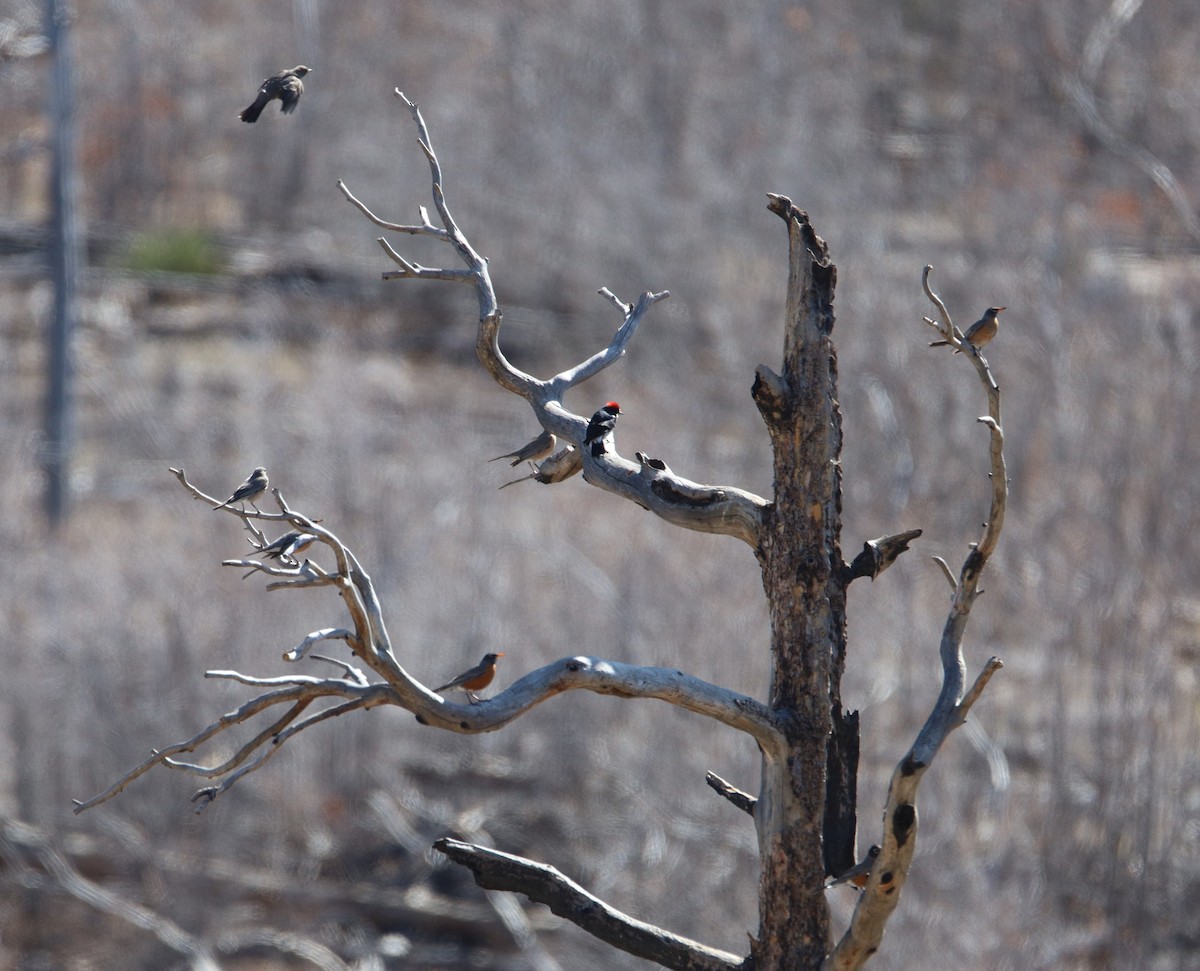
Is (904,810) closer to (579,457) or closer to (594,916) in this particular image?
(594,916)

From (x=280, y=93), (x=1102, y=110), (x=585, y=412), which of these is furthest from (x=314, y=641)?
(x=1102, y=110)

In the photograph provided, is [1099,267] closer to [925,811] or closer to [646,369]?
[646,369]

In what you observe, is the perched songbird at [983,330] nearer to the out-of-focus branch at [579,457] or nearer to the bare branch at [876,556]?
the bare branch at [876,556]

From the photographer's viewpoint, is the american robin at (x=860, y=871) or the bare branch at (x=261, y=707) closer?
the bare branch at (x=261, y=707)

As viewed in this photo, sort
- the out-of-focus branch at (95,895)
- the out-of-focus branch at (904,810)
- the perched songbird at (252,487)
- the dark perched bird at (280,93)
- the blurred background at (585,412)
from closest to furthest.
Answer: the out-of-focus branch at (904,810) → the dark perched bird at (280,93) → the perched songbird at (252,487) → the out-of-focus branch at (95,895) → the blurred background at (585,412)

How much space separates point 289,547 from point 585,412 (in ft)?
43.7

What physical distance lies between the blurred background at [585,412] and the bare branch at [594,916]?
19.5ft

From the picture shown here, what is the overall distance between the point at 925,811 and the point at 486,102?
13842 millimetres

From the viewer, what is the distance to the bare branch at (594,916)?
2.61 m

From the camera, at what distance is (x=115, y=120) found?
20.7 m

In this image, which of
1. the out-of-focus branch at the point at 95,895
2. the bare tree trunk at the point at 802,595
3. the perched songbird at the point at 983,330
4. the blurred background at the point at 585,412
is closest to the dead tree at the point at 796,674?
the bare tree trunk at the point at 802,595

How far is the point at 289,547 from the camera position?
2.48 metres

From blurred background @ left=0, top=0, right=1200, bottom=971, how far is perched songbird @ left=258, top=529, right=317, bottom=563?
21.0ft

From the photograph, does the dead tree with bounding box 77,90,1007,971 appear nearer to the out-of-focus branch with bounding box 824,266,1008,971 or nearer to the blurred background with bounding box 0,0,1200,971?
the out-of-focus branch with bounding box 824,266,1008,971
